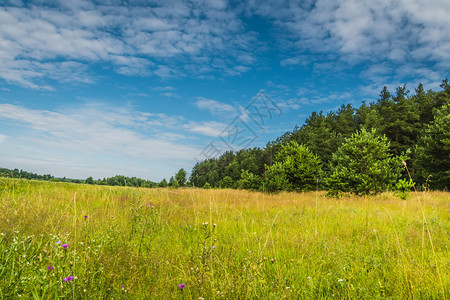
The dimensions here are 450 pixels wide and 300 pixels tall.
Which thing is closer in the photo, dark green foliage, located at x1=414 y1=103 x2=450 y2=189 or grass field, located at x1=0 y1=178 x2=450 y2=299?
grass field, located at x1=0 y1=178 x2=450 y2=299

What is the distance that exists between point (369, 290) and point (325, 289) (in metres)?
0.43

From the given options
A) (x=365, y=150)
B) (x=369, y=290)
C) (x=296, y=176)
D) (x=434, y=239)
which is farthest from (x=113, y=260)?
(x=296, y=176)

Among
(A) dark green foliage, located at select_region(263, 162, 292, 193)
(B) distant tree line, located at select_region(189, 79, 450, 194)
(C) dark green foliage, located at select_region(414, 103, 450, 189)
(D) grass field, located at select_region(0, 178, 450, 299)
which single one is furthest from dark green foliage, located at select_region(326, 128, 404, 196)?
(D) grass field, located at select_region(0, 178, 450, 299)

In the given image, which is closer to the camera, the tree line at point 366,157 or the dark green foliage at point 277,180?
the tree line at point 366,157

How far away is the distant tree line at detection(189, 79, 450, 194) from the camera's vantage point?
587 inches

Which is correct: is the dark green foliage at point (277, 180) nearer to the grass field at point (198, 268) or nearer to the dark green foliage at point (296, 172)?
the dark green foliage at point (296, 172)

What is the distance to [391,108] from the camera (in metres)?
36.5

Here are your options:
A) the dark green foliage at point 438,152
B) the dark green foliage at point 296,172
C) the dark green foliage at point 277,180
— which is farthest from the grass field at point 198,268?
the dark green foliage at point 438,152

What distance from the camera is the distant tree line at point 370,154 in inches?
587

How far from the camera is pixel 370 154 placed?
47.9ft

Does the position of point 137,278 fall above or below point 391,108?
below

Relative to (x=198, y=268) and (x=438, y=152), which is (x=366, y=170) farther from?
(x=198, y=268)

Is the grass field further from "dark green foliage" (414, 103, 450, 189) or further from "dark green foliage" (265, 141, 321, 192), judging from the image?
"dark green foliage" (414, 103, 450, 189)

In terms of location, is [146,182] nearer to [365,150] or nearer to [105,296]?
[105,296]
